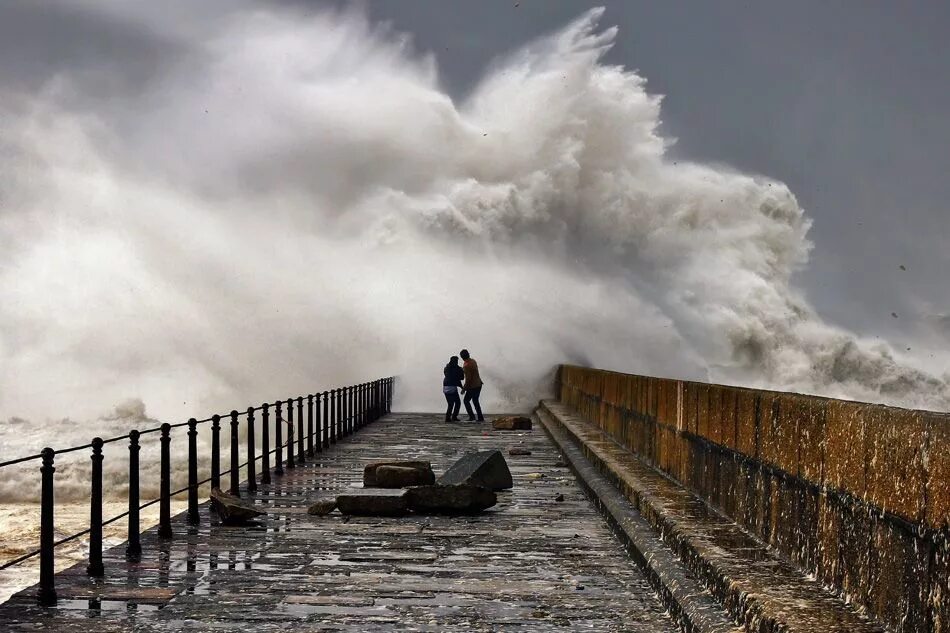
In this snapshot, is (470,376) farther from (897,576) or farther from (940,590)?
(940,590)

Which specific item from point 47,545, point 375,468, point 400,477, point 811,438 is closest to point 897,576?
point 811,438

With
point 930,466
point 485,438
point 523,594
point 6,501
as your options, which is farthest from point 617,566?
point 6,501

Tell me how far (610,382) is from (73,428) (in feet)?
308

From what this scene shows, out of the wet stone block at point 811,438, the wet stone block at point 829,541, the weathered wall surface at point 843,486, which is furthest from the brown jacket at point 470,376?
the wet stone block at point 829,541

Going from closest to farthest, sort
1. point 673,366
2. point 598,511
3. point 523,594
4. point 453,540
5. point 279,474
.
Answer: point 523,594, point 453,540, point 598,511, point 279,474, point 673,366

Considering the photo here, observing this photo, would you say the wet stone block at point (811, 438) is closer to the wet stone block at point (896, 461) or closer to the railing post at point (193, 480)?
the wet stone block at point (896, 461)

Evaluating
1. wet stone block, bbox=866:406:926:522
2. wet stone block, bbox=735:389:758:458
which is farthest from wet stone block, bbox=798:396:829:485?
wet stone block, bbox=735:389:758:458

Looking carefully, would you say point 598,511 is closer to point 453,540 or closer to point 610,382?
point 453,540

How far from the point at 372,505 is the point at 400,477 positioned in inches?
78.9

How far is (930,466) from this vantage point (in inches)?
164

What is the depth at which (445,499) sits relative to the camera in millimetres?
10609

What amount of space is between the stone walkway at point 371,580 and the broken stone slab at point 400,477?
4.29 feet

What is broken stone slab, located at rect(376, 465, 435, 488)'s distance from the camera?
40.7 ft

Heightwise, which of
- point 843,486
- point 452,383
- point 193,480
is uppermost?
point 452,383
